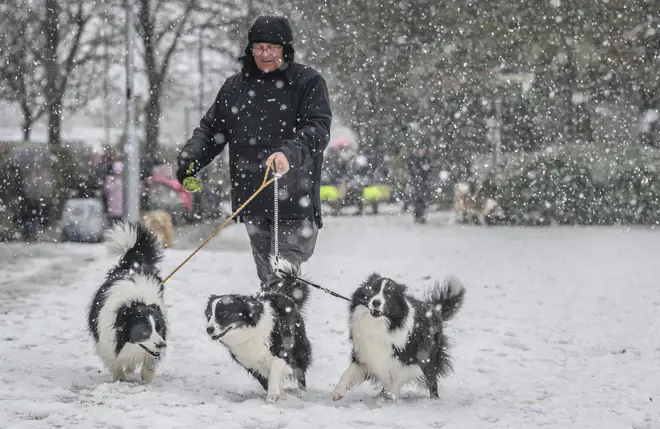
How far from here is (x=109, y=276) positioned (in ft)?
19.1

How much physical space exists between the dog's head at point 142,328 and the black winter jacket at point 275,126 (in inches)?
33.5

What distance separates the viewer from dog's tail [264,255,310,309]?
5.26 m

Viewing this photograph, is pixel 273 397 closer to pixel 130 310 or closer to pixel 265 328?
pixel 265 328

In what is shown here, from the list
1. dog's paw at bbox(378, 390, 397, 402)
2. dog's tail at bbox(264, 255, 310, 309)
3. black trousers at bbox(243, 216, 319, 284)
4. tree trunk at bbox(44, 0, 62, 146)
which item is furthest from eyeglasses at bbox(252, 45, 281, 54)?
tree trunk at bbox(44, 0, 62, 146)

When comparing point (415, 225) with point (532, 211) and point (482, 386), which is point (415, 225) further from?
point (482, 386)

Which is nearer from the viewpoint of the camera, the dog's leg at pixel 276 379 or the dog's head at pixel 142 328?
the dog's leg at pixel 276 379

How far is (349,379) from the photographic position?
5.26 meters

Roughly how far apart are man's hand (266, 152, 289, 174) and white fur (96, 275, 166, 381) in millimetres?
1288

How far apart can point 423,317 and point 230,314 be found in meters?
1.26

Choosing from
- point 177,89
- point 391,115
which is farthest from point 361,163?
point 177,89

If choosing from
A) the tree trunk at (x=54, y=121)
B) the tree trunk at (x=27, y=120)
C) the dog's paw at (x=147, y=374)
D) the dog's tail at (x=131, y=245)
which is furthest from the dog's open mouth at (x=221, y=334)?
the tree trunk at (x=27, y=120)

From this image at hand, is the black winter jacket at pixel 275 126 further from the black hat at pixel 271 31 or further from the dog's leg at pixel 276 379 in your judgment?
the dog's leg at pixel 276 379

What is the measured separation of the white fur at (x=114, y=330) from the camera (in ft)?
17.9

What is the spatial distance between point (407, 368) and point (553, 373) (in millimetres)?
1884
